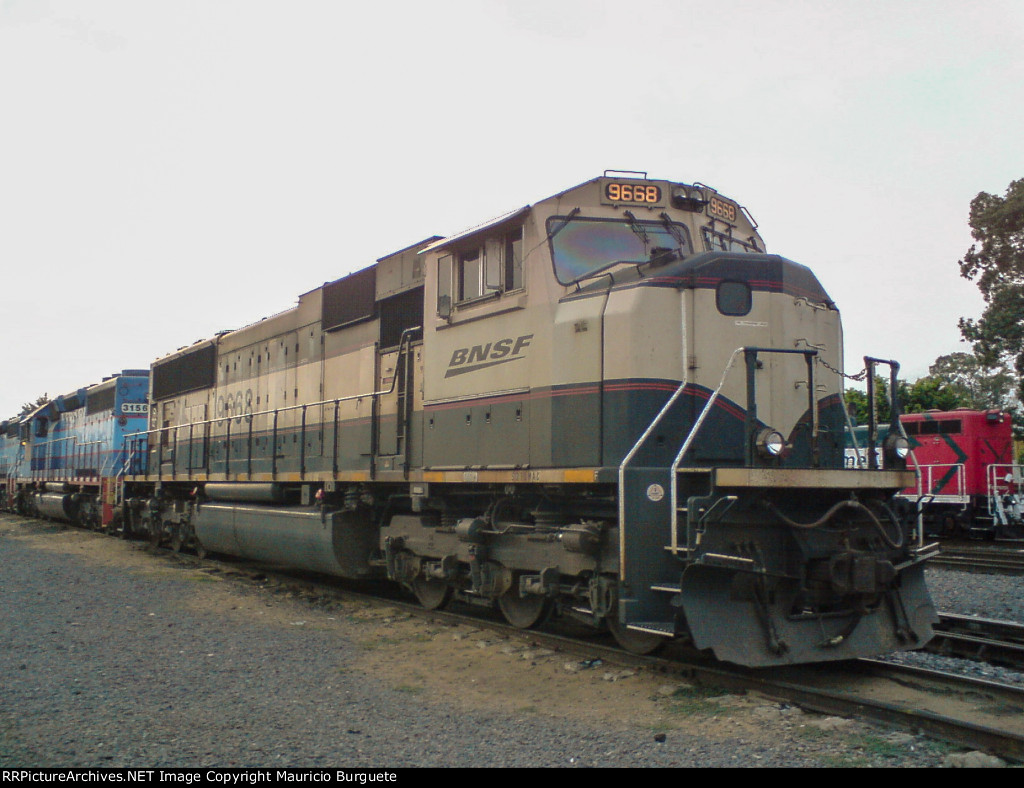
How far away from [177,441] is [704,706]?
1148 centimetres

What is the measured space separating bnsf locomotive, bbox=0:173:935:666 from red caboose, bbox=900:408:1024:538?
12944 mm

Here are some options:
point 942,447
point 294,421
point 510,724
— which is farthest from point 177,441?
point 942,447

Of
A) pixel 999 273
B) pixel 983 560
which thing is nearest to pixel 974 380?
pixel 999 273

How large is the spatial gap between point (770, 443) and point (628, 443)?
969 mm

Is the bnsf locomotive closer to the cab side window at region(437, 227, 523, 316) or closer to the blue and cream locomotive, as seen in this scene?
the cab side window at region(437, 227, 523, 316)

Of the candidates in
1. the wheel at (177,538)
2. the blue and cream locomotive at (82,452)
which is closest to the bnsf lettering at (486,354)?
the wheel at (177,538)

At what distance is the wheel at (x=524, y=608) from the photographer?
286 inches

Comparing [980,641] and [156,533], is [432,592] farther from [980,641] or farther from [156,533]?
[156,533]

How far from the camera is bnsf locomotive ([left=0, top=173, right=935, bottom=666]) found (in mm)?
5648

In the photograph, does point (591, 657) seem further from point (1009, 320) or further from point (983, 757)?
point (1009, 320)

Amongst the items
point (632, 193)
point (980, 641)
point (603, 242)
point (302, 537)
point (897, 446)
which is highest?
point (632, 193)

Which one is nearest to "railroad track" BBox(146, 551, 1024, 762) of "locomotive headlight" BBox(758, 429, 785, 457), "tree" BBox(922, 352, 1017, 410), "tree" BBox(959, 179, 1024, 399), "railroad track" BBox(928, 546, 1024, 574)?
"locomotive headlight" BBox(758, 429, 785, 457)

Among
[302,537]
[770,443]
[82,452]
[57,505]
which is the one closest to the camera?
[770,443]

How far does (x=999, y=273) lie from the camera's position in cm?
2805
